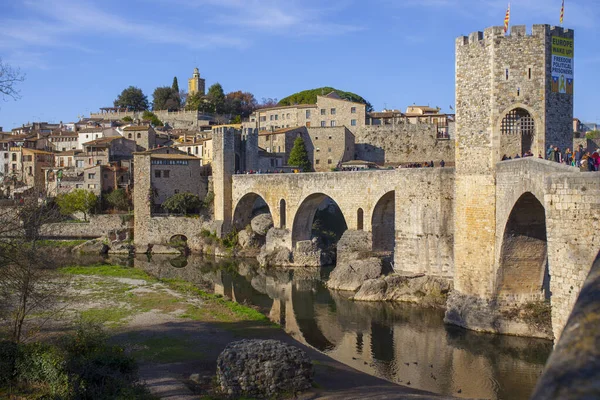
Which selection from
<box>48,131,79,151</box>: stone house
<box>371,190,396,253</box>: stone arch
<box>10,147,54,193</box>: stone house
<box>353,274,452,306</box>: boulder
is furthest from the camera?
<box>48,131,79,151</box>: stone house

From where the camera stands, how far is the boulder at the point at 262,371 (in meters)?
14.3

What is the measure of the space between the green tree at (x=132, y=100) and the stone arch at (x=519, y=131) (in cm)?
8457

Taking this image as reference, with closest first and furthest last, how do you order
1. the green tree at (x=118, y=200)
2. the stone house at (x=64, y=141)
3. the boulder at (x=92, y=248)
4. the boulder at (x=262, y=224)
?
the boulder at (x=262, y=224) < the boulder at (x=92, y=248) < the green tree at (x=118, y=200) < the stone house at (x=64, y=141)

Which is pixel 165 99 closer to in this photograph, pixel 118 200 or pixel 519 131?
pixel 118 200

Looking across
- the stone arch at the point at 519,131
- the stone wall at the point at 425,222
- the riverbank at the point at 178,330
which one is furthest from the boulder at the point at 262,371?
the stone wall at the point at 425,222

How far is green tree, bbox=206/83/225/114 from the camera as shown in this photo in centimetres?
8931

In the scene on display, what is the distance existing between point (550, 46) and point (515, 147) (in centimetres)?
340

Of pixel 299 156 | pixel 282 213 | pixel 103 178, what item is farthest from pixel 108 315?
pixel 299 156

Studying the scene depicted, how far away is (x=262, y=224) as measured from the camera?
44.4 meters

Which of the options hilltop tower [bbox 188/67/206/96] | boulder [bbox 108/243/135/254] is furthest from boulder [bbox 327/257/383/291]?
hilltop tower [bbox 188/67/206/96]

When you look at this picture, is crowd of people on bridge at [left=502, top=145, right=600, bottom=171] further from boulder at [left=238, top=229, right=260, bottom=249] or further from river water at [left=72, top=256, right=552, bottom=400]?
boulder at [left=238, top=229, right=260, bottom=249]

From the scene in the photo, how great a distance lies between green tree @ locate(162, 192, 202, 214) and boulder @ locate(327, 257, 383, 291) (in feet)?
69.0

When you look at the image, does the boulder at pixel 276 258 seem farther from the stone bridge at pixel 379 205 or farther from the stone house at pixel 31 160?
the stone house at pixel 31 160

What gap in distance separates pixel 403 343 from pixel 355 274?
9250 millimetres
